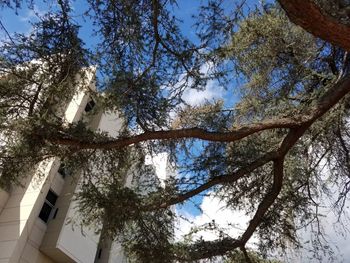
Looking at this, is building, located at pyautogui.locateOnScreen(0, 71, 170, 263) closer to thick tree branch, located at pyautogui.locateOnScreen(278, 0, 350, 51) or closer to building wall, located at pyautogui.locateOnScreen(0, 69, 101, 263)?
building wall, located at pyautogui.locateOnScreen(0, 69, 101, 263)

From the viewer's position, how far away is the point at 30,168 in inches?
219

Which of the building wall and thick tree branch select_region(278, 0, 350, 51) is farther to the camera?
the building wall

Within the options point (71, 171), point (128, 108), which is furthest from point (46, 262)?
point (128, 108)

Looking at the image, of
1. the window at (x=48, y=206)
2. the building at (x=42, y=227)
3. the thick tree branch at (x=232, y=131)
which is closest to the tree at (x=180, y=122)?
the thick tree branch at (x=232, y=131)

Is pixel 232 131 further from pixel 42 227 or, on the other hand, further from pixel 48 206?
pixel 48 206

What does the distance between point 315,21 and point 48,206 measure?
38.0 ft

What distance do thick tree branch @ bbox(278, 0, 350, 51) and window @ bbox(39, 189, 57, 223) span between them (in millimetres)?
11318

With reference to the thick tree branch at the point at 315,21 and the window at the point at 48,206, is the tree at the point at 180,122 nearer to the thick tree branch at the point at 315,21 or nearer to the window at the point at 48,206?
the thick tree branch at the point at 315,21

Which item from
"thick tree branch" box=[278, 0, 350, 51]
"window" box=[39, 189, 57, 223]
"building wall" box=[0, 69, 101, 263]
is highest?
"window" box=[39, 189, 57, 223]

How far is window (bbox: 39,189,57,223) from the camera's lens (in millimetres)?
13570

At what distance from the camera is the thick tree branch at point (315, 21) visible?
3898 mm

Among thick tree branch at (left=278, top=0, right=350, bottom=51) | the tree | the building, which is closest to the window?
the building

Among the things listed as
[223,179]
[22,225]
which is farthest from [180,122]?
[22,225]

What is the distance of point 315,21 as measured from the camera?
400 cm
